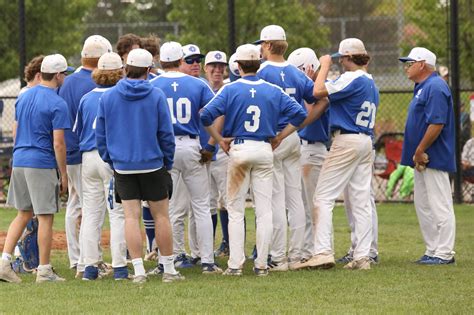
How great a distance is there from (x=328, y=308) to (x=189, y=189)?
8.43 ft

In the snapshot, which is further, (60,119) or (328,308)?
(60,119)

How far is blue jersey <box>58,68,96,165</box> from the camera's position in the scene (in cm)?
1005

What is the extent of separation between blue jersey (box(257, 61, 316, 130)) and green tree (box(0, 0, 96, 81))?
10.0 meters

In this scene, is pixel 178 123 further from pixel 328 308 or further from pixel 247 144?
pixel 328 308

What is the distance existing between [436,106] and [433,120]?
137 mm

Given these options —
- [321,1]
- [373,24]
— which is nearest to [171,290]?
[321,1]

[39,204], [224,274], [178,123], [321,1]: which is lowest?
[224,274]

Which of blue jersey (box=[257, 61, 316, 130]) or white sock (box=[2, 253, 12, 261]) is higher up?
blue jersey (box=[257, 61, 316, 130])

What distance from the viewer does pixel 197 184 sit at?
1006 centimetres

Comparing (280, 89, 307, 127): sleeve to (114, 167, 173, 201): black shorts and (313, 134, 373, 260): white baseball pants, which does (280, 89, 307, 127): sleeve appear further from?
(114, 167, 173, 201): black shorts

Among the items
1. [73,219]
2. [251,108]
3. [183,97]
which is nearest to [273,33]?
[251,108]

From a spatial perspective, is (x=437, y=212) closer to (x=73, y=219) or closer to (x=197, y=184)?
(x=197, y=184)

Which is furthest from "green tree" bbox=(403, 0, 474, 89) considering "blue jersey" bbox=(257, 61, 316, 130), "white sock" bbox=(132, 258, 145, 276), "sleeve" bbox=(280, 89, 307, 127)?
"white sock" bbox=(132, 258, 145, 276)

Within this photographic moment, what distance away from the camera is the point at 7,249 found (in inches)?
381
